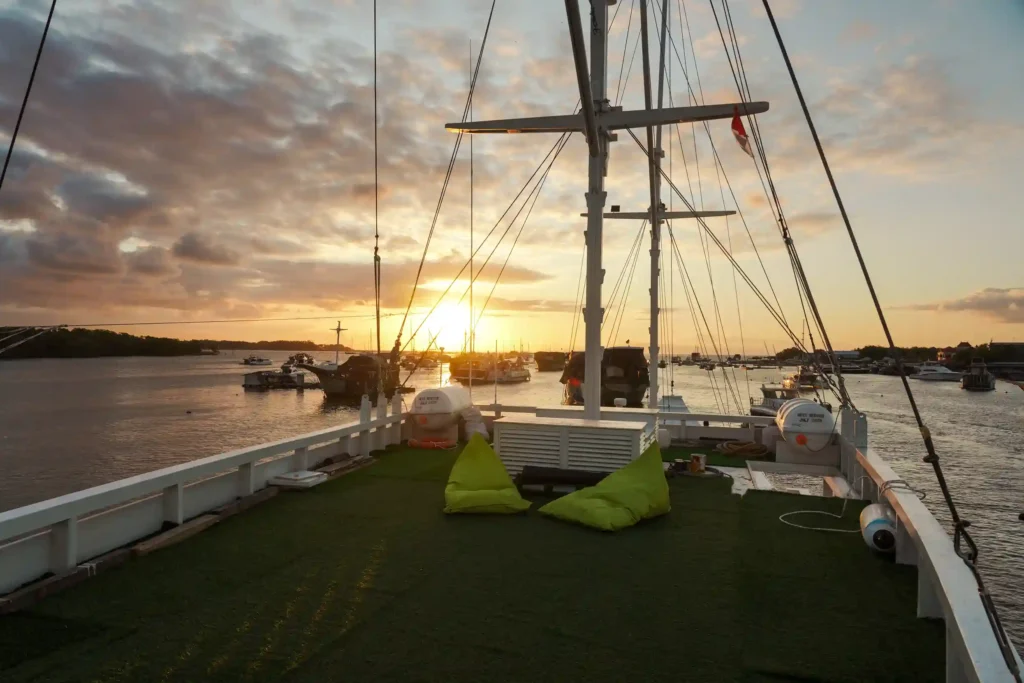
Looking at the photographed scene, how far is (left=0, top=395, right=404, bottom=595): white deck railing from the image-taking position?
4.61 meters

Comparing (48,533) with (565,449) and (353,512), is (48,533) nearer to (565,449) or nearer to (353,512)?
(353,512)

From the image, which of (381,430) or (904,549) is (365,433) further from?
(904,549)

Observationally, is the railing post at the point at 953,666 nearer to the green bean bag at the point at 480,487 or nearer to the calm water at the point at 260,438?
the green bean bag at the point at 480,487

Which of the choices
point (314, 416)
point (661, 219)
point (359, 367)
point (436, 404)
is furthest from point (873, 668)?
point (359, 367)

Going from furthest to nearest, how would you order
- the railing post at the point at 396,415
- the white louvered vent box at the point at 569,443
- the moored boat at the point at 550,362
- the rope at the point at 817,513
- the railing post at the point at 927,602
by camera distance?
the moored boat at the point at 550,362, the railing post at the point at 396,415, the white louvered vent box at the point at 569,443, the rope at the point at 817,513, the railing post at the point at 927,602

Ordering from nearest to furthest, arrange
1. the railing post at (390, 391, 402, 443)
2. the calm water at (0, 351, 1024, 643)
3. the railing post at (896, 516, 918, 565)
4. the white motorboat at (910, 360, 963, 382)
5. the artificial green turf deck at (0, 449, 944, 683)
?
the artificial green turf deck at (0, 449, 944, 683)
the railing post at (896, 516, 918, 565)
the railing post at (390, 391, 402, 443)
the calm water at (0, 351, 1024, 643)
the white motorboat at (910, 360, 963, 382)

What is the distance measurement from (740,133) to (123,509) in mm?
8812

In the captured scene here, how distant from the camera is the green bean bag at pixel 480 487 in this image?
6996 mm

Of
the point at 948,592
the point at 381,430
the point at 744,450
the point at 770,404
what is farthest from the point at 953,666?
the point at 770,404

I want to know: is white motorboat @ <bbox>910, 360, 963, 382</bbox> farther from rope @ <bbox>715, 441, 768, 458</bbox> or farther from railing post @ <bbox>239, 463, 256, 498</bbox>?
railing post @ <bbox>239, 463, 256, 498</bbox>

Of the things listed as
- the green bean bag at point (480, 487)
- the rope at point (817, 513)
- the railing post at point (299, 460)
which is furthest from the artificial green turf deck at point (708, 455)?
the railing post at point (299, 460)

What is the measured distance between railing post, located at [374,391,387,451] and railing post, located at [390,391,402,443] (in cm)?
32

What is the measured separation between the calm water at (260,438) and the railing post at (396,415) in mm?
12648

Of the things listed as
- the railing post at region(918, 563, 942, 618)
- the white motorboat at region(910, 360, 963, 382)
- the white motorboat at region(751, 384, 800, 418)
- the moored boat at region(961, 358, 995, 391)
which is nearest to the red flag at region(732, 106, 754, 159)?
the railing post at region(918, 563, 942, 618)
